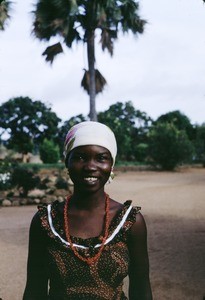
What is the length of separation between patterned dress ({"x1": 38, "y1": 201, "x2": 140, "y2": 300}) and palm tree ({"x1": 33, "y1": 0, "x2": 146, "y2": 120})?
1416 cm

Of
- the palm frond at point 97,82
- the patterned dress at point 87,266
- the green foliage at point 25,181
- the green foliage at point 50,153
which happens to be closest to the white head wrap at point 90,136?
the patterned dress at point 87,266

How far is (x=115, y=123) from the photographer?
92.6ft

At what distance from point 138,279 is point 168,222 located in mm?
5593

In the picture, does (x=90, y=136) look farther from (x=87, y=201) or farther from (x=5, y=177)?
(x=5, y=177)

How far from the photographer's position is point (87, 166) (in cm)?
147

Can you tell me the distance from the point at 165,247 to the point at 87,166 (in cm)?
406

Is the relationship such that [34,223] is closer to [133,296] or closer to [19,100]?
[133,296]

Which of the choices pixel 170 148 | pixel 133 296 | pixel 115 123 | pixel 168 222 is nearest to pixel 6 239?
pixel 168 222

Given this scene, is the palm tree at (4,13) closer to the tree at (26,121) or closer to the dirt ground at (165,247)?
the dirt ground at (165,247)

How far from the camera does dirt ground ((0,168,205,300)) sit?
3.81m

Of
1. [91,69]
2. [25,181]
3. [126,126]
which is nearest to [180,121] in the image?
[126,126]

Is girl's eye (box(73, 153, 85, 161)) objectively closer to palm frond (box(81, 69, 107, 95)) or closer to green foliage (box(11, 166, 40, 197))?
green foliage (box(11, 166, 40, 197))

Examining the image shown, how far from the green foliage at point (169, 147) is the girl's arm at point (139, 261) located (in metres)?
19.8

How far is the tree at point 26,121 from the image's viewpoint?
4481 cm
